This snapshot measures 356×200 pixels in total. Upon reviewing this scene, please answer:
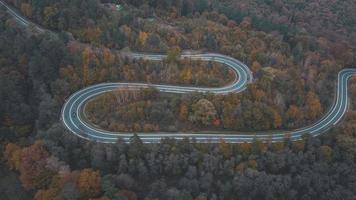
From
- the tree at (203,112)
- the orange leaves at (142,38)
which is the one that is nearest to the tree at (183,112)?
the tree at (203,112)

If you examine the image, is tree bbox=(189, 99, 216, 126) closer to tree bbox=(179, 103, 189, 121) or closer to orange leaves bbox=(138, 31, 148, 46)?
tree bbox=(179, 103, 189, 121)

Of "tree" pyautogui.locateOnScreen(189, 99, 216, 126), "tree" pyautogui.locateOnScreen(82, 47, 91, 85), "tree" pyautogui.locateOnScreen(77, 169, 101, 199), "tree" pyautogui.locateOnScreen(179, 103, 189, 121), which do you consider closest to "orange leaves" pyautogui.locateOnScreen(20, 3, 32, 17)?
"tree" pyautogui.locateOnScreen(82, 47, 91, 85)

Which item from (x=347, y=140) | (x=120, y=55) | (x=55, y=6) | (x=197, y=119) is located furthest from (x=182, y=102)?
(x=55, y=6)

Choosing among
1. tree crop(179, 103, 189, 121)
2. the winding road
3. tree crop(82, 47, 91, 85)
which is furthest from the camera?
tree crop(82, 47, 91, 85)

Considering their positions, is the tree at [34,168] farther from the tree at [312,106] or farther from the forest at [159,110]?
the tree at [312,106]

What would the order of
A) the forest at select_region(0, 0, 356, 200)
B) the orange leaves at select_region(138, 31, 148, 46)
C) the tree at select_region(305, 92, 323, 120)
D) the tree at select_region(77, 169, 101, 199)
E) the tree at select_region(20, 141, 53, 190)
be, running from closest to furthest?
the tree at select_region(77, 169, 101, 199) < the tree at select_region(20, 141, 53, 190) < the forest at select_region(0, 0, 356, 200) < the tree at select_region(305, 92, 323, 120) < the orange leaves at select_region(138, 31, 148, 46)

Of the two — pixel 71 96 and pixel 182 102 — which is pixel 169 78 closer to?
pixel 182 102

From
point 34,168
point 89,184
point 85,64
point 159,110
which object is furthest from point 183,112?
point 34,168
